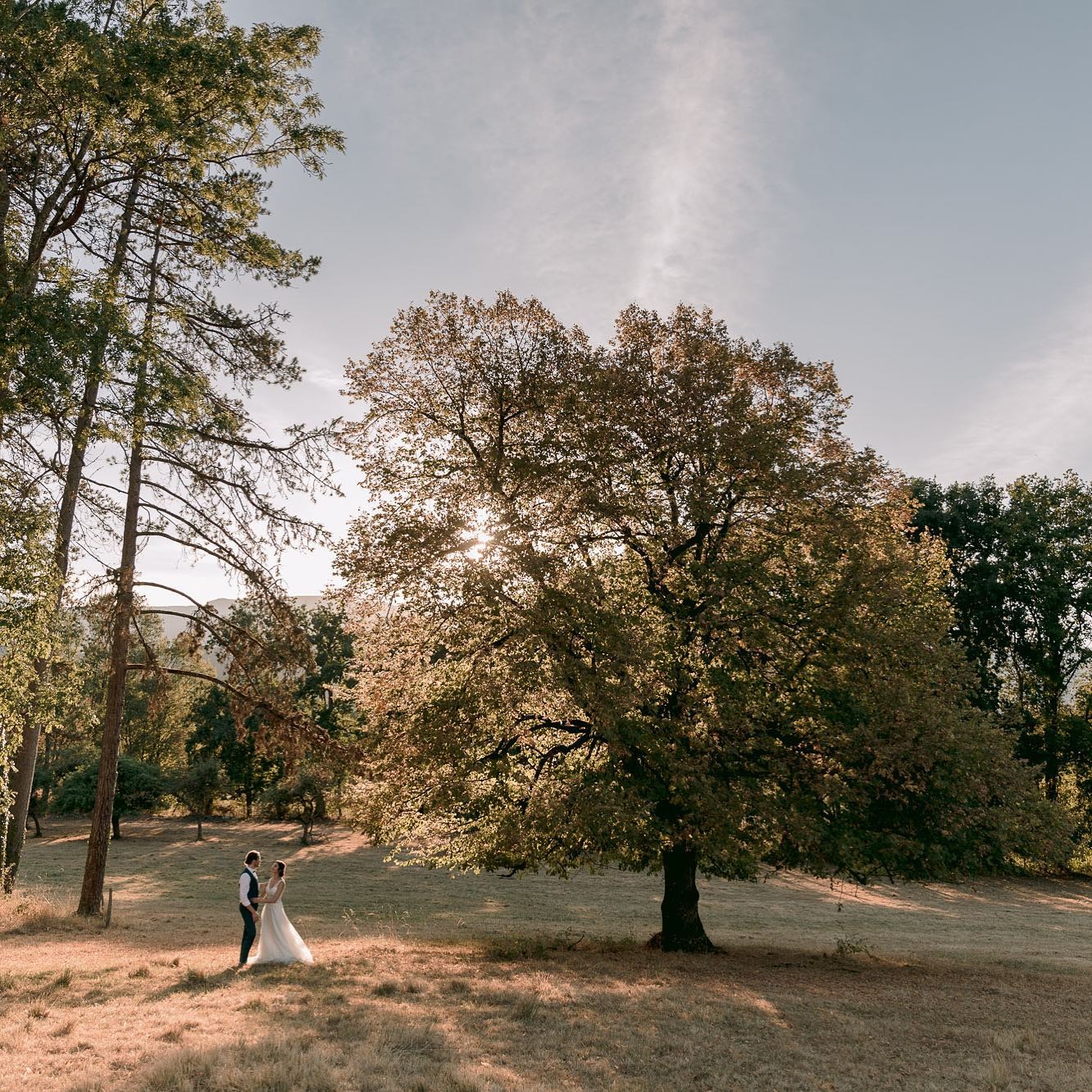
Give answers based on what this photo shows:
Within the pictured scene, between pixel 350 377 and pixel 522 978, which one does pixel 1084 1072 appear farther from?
pixel 350 377

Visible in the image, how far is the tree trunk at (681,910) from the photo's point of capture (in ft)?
56.0

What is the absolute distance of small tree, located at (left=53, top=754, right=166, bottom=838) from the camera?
49875 millimetres

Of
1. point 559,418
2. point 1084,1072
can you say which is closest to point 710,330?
point 559,418

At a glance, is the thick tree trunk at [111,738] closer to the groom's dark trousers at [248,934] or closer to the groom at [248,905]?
the groom at [248,905]

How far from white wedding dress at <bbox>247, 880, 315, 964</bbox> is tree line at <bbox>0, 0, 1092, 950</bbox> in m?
3.77

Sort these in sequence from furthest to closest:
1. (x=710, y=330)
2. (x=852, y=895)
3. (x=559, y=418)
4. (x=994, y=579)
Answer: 1. (x=994, y=579)
2. (x=852, y=895)
3. (x=710, y=330)
4. (x=559, y=418)

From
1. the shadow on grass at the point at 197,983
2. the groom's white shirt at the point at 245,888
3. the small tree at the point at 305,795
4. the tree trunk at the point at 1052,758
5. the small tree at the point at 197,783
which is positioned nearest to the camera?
the shadow on grass at the point at 197,983

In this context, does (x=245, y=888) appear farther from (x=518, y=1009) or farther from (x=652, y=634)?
(x=652, y=634)

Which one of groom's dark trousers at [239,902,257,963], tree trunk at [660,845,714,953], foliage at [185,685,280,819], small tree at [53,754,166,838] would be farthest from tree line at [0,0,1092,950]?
foliage at [185,685,280,819]

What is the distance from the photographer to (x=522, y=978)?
12820 millimetres

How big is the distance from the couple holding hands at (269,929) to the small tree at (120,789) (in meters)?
42.6

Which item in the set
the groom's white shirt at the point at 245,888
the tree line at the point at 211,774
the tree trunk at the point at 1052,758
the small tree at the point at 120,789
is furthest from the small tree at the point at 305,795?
the tree trunk at the point at 1052,758

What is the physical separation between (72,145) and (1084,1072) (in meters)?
19.7

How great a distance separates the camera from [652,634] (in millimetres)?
15867
